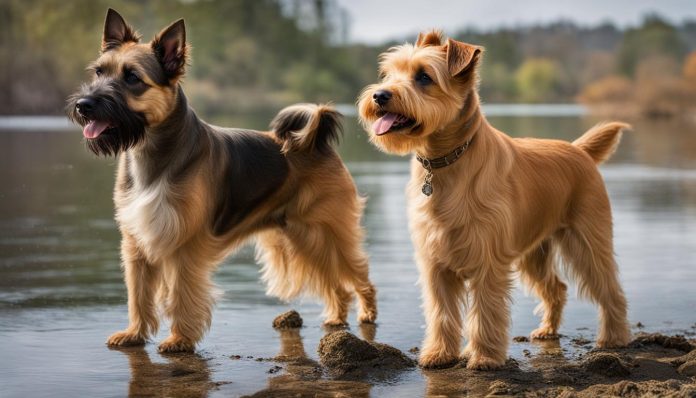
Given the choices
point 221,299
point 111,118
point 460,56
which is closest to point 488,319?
point 460,56

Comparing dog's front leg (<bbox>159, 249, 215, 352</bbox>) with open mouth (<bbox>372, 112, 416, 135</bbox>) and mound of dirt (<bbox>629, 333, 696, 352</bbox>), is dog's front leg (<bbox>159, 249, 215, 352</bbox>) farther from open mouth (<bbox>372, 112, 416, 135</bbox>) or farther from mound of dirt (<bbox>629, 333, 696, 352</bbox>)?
mound of dirt (<bbox>629, 333, 696, 352</bbox>)

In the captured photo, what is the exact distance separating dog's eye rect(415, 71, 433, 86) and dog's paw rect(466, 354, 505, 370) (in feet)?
5.29

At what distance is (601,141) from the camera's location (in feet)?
23.1

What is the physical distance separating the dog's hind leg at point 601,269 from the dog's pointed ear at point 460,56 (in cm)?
151

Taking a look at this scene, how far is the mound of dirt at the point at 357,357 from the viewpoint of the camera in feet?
19.6

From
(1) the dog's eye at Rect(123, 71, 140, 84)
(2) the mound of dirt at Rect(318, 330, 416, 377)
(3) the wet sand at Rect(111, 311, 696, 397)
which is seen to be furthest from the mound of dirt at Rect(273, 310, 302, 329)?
(1) the dog's eye at Rect(123, 71, 140, 84)

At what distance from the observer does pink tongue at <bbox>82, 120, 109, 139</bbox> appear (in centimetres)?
618

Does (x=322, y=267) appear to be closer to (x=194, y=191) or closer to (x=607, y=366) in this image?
(x=194, y=191)

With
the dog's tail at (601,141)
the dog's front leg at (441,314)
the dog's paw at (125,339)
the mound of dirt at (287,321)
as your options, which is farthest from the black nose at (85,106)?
the dog's tail at (601,141)

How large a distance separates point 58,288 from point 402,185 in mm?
9107

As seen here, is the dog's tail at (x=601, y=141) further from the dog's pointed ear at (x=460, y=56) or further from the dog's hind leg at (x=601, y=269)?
the dog's pointed ear at (x=460, y=56)

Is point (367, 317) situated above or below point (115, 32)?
below

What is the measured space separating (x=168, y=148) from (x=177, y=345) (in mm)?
1247

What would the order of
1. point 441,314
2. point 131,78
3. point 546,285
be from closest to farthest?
point 441,314 → point 131,78 → point 546,285
